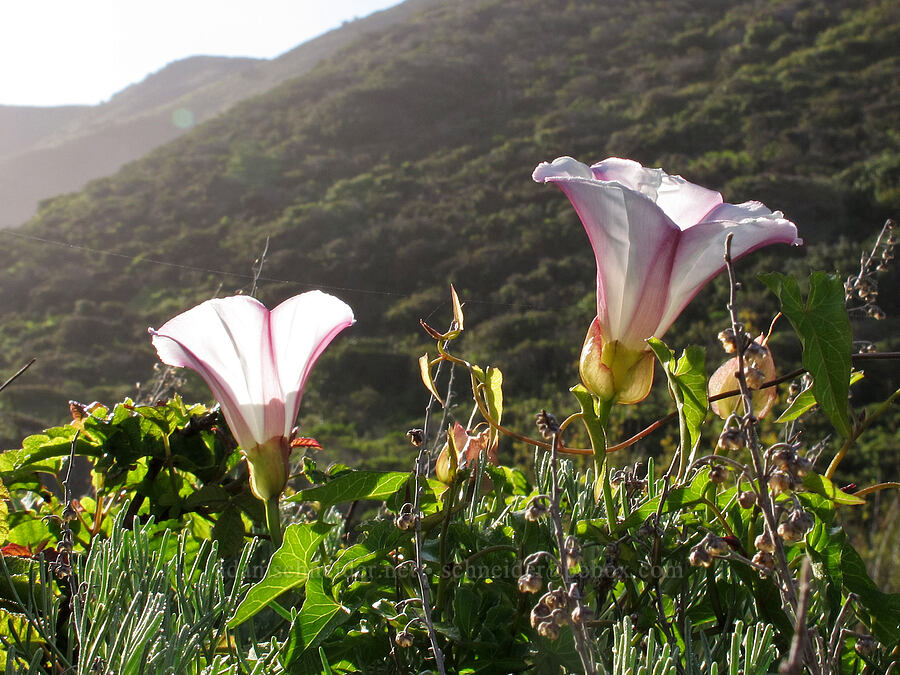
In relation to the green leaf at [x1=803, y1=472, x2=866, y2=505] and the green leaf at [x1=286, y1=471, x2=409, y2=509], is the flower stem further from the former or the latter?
the green leaf at [x1=803, y1=472, x2=866, y2=505]

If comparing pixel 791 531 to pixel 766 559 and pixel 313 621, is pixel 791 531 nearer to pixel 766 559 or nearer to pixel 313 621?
pixel 766 559

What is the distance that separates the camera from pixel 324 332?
479mm

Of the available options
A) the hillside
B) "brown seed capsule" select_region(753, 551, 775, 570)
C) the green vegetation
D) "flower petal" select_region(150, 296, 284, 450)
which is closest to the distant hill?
the hillside

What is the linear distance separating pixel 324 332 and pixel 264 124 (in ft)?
48.4

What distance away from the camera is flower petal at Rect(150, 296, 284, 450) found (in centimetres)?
49

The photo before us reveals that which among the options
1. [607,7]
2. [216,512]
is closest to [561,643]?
[216,512]

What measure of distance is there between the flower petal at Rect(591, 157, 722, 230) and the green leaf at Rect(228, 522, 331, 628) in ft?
0.97

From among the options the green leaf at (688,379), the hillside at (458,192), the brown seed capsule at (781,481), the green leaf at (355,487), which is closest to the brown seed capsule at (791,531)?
the brown seed capsule at (781,481)

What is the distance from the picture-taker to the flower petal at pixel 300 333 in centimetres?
48

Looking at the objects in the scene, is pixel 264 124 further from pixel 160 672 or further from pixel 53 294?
pixel 160 672

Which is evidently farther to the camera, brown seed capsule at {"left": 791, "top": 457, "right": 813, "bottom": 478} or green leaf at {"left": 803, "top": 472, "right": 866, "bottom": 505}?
green leaf at {"left": 803, "top": 472, "right": 866, "bottom": 505}

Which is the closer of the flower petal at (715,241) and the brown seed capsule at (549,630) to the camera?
the brown seed capsule at (549,630)

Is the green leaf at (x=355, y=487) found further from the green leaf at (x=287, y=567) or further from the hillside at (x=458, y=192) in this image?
the hillside at (x=458, y=192)

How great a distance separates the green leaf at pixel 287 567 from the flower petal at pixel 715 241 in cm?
25
